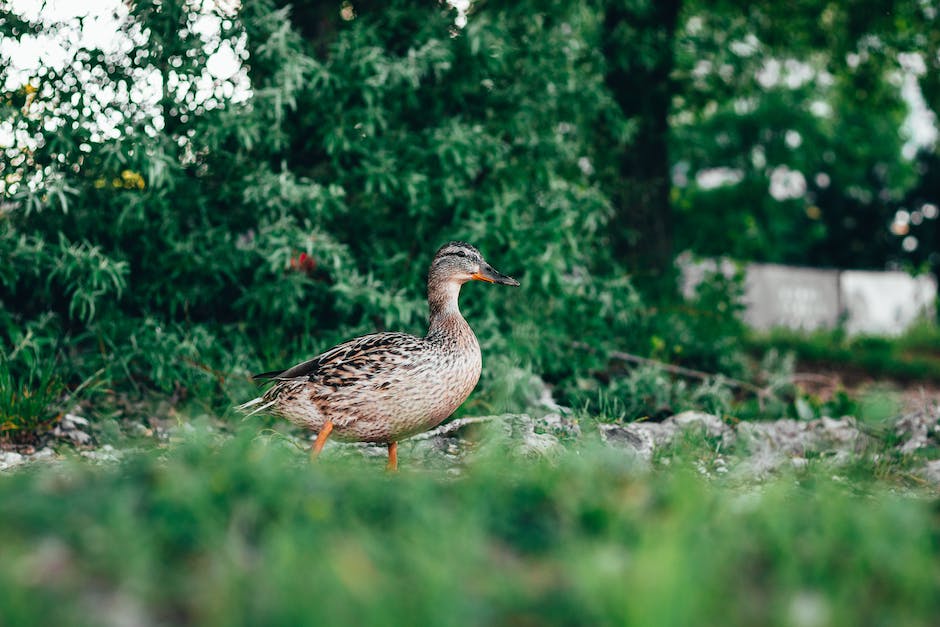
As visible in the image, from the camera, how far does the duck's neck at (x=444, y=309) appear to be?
551 centimetres

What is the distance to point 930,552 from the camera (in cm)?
282

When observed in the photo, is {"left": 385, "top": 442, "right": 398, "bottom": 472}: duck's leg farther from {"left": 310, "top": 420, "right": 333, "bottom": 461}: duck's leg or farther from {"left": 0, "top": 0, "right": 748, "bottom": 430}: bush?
{"left": 0, "top": 0, "right": 748, "bottom": 430}: bush

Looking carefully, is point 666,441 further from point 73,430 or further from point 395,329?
point 73,430

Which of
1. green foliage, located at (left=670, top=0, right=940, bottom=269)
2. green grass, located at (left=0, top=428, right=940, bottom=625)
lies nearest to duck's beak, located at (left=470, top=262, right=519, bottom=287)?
green grass, located at (left=0, top=428, right=940, bottom=625)

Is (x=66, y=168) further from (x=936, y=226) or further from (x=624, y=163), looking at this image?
(x=936, y=226)

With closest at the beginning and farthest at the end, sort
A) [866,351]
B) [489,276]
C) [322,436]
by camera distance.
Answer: [322,436], [489,276], [866,351]

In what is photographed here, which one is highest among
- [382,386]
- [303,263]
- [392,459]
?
[303,263]

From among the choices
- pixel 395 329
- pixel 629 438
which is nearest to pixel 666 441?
pixel 629 438

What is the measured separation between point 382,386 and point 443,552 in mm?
2654

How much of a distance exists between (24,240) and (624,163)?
747 cm

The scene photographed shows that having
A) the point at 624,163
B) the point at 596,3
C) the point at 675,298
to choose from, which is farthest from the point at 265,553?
the point at 624,163

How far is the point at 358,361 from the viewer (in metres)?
5.20

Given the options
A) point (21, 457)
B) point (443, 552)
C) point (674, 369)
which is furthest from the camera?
point (674, 369)

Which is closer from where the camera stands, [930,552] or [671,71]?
[930,552]
